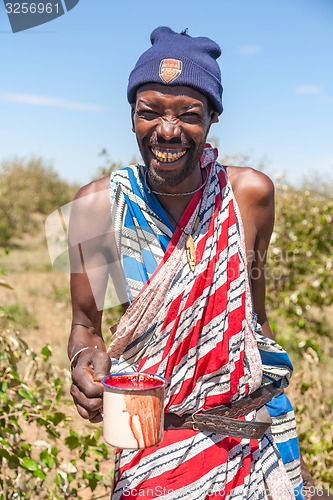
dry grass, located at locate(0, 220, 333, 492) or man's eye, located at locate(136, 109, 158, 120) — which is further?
dry grass, located at locate(0, 220, 333, 492)

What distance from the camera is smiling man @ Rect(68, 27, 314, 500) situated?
1.64 m

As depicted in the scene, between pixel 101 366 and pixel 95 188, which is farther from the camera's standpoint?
pixel 95 188

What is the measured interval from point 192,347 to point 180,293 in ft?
0.48

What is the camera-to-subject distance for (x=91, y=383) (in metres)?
1.50

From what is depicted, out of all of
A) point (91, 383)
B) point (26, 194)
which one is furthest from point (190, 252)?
point (26, 194)

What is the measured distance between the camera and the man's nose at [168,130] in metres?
1.64

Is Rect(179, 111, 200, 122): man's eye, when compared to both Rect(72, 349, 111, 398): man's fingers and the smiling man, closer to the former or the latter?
the smiling man

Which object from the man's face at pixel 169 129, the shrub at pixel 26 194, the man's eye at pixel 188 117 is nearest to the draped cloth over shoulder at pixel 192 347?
the man's face at pixel 169 129

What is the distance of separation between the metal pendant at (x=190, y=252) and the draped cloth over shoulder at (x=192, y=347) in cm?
1

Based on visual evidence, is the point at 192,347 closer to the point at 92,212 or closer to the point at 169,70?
the point at 92,212

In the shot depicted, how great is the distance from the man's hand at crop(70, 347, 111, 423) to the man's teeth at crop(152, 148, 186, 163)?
53 cm

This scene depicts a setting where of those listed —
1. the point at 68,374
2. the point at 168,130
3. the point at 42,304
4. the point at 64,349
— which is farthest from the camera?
the point at 42,304

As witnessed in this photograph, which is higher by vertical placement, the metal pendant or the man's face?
the man's face

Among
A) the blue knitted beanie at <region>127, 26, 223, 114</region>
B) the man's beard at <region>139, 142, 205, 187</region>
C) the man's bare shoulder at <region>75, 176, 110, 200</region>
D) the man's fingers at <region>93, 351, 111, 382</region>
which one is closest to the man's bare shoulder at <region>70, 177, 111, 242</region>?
the man's bare shoulder at <region>75, 176, 110, 200</region>
